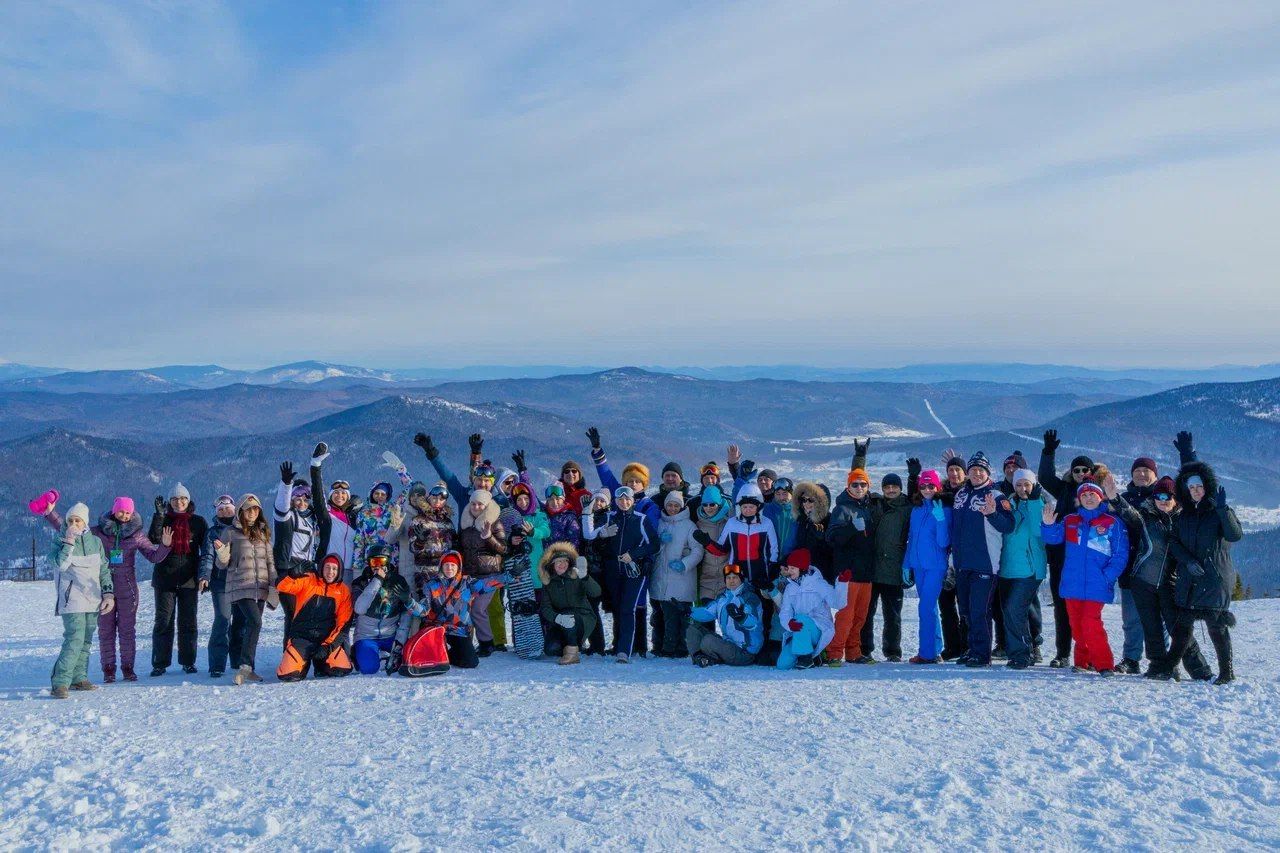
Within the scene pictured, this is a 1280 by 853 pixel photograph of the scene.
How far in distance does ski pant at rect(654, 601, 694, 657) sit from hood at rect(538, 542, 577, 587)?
1027 millimetres

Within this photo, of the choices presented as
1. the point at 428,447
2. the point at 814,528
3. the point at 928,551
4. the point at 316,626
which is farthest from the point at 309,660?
the point at 928,551

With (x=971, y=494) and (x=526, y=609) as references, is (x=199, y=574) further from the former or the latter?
(x=971, y=494)

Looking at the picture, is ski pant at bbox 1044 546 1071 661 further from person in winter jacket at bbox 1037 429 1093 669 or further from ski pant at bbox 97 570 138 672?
ski pant at bbox 97 570 138 672

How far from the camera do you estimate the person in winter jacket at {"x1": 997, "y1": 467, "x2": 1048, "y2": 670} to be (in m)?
7.53

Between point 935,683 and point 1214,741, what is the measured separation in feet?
6.53

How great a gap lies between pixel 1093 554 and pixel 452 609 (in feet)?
18.3

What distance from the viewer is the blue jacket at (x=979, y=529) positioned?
7516 millimetres

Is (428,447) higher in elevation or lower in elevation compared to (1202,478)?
higher

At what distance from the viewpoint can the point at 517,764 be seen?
209 inches

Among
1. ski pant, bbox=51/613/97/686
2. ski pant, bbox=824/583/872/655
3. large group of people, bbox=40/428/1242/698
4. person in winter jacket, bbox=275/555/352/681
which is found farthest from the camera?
ski pant, bbox=824/583/872/655

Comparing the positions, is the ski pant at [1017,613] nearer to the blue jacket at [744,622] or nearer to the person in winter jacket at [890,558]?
the person in winter jacket at [890,558]

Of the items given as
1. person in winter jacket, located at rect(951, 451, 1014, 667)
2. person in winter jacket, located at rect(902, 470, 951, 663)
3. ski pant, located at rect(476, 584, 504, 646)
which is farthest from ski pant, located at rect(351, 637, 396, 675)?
person in winter jacket, located at rect(951, 451, 1014, 667)

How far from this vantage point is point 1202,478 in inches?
271

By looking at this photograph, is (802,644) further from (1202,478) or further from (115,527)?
(115,527)
